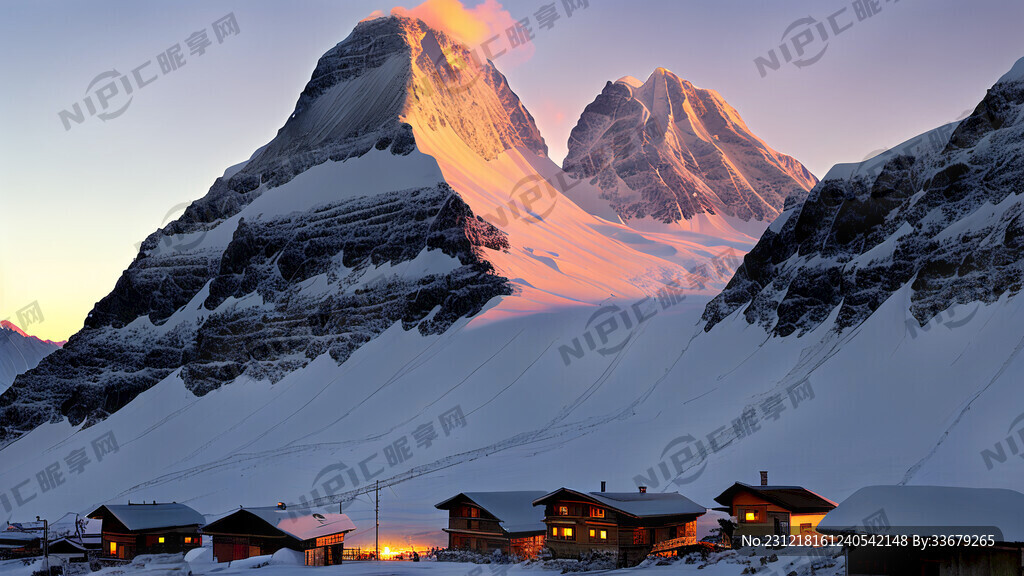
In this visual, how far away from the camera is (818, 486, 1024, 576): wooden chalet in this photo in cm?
3616

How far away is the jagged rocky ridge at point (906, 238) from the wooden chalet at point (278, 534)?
75.1 metres

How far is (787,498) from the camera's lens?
197ft

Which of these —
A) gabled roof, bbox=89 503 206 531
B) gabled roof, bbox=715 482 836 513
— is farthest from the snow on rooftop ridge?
gabled roof, bbox=89 503 206 531

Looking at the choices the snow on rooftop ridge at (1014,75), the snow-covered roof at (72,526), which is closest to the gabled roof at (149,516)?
the snow-covered roof at (72,526)

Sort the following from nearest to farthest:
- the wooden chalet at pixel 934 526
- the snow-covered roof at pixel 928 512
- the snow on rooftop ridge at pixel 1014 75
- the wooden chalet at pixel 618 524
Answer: the wooden chalet at pixel 934 526
the snow-covered roof at pixel 928 512
the wooden chalet at pixel 618 524
the snow on rooftop ridge at pixel 1014 75

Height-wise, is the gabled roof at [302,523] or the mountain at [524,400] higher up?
the mountain at [524,400]

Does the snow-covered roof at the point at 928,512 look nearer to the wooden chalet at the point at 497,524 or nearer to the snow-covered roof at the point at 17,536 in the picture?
the wooden chalet at the point at 497,524

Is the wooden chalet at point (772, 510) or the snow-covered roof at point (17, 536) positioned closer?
the wooden chalet at point (772, 510)

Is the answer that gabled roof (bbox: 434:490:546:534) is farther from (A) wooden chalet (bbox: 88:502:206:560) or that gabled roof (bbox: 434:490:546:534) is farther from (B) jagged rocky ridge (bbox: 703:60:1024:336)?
(B) jagged rocky ridge (bbox: 703:60:1024:336)

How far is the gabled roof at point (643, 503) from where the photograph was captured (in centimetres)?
5841

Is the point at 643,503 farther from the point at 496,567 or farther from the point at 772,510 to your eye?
the point at 496,567

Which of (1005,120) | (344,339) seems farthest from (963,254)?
(344,339)

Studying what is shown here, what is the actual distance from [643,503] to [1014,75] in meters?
96.7

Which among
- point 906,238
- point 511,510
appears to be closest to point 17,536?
point 511,510
